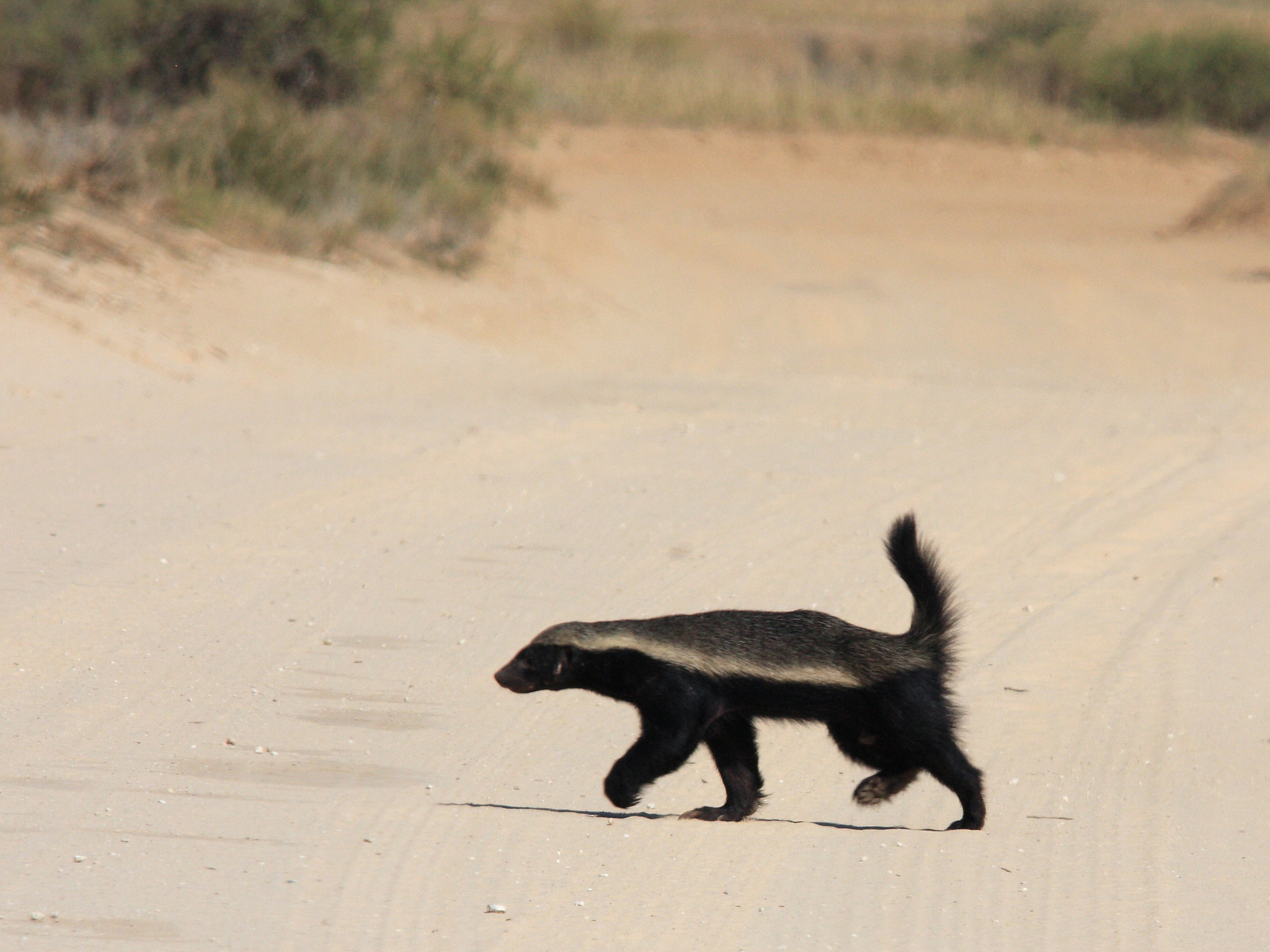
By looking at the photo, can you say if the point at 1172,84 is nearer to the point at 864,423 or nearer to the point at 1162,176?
the point at 1162,176

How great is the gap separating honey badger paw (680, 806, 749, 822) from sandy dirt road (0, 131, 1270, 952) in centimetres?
11

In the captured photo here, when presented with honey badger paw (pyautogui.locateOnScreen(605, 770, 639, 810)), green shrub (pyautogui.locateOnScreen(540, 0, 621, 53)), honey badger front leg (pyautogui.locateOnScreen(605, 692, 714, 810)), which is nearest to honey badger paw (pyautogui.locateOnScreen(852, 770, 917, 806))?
honey badger front leg (pyautogui.locateOnScreen(605, 692, 714, 810))

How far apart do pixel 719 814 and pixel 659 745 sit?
310mm

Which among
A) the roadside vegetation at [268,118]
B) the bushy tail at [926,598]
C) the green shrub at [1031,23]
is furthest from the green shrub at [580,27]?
the bushy tail at [926,598]

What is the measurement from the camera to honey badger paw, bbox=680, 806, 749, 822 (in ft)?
19.0

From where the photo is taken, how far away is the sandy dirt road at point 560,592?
16.4ft

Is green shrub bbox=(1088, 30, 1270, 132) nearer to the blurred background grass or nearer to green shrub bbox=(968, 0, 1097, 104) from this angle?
the blurred background grass

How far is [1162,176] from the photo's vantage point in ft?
105

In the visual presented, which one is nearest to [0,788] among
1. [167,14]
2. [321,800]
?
[321,800]

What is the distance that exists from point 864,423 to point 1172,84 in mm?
27824

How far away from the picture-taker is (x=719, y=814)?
5.82m

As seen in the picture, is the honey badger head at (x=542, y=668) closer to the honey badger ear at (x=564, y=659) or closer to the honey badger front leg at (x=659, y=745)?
the honey badger ear at (x=564, y=659)

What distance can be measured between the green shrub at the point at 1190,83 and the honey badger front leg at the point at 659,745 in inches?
1347

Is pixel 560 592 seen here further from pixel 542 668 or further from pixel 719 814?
pixel 719 814
